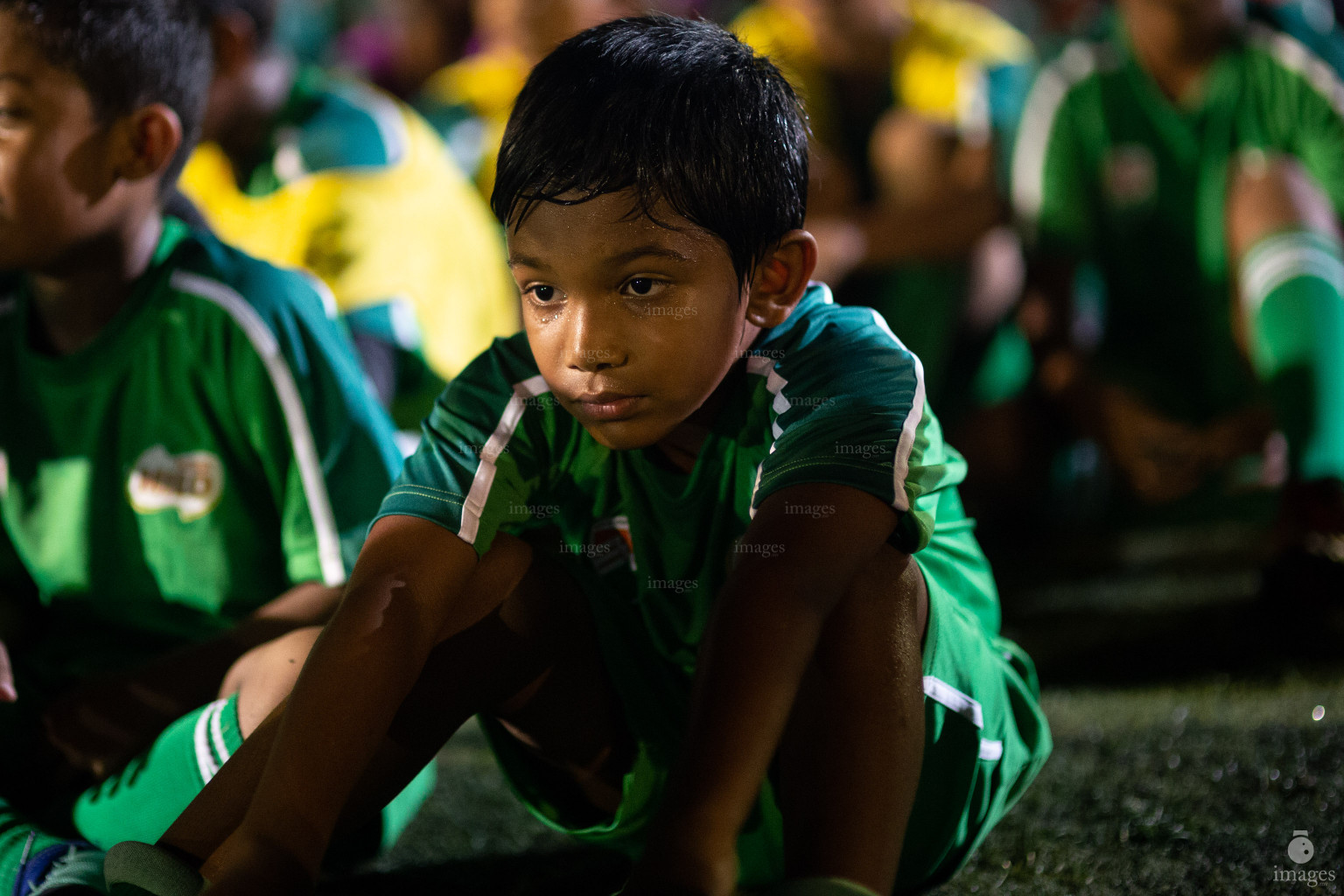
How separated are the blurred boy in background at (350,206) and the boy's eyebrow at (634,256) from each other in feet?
2.95

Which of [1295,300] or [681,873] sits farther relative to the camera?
[1295,300]

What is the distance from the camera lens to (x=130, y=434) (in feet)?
3.46

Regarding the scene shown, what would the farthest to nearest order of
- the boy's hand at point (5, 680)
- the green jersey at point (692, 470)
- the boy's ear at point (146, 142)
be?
the boy's ear at point (146, 142) → the boy's hand at point (5, 680) → the green jersey at point (692, 470)

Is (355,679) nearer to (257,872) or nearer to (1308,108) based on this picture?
(257,872)

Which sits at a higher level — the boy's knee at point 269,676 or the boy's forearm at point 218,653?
the boy's knee at point 269,676

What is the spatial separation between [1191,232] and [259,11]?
142 cm

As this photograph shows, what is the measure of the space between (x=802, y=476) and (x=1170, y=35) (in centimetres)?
148

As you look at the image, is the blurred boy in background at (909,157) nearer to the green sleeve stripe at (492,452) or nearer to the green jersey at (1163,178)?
the green jersey at (1163,178)

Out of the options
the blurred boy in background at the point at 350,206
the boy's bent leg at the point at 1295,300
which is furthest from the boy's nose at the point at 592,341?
the boy's bent leg at the point at 1295,300

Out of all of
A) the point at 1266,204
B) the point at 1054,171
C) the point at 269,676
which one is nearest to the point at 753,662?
the point at 269,676

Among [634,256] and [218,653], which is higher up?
[634,256]

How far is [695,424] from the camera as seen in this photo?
0.83 meters

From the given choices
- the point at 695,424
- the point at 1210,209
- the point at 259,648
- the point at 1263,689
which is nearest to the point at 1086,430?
the point at 1210,209

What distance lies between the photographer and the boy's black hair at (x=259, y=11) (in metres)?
1.64
